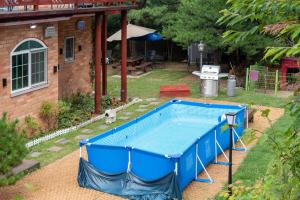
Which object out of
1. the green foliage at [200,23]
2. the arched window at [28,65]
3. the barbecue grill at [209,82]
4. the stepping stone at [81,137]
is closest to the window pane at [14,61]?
the arched window at [28,65]

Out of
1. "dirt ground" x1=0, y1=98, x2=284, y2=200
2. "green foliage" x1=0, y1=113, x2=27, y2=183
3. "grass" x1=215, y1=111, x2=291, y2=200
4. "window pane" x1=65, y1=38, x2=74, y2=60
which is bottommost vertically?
"dirt ground" x1=0, y1=98, x2=284, y2=200

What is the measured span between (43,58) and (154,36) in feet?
44.1

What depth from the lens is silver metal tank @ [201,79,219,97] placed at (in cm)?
2123

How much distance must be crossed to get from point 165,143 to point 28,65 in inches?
177

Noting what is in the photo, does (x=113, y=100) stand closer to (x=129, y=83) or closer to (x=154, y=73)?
(x=129, y=83)

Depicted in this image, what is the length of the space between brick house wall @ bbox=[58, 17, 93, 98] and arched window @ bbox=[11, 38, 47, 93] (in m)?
2.80

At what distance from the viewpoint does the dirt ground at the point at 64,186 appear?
35.5ft

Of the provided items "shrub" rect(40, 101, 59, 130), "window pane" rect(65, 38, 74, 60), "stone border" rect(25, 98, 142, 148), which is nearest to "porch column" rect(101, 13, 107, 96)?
"window pane" rect(65, 38, 74, 60)

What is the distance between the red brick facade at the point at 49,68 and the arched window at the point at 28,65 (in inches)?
6.6

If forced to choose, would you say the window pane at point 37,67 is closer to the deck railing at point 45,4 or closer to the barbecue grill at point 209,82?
the deck railing at point 45,4

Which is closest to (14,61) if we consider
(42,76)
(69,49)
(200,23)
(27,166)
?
(42,76)

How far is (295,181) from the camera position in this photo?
389 cm

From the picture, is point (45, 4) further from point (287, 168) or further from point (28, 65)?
point (287, 168)

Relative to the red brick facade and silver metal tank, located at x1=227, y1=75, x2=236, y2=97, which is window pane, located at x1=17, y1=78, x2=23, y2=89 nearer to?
the red brick facade
